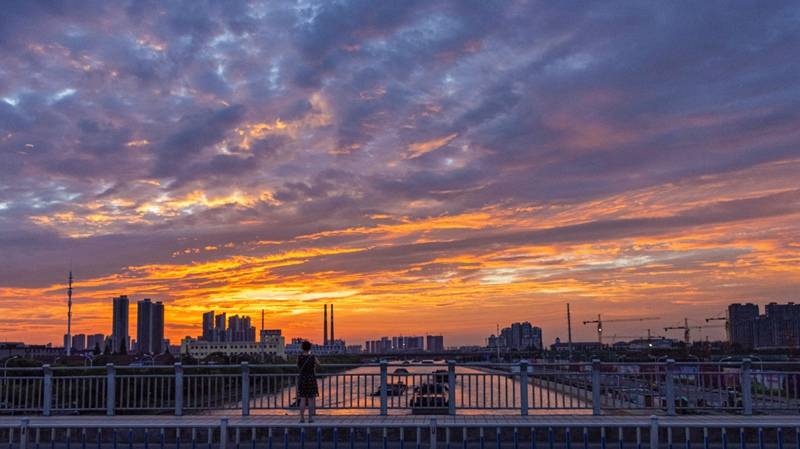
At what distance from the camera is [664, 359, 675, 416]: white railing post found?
21078 millimetres

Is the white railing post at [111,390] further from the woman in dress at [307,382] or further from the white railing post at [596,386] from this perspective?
the white railing post at [596,386]

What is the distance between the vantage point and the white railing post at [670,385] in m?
21.1

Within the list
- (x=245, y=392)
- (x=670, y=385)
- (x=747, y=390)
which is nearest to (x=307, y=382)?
(x=245, y=392)

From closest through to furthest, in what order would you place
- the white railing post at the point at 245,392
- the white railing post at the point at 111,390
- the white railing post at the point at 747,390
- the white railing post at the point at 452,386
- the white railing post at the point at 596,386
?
the white railing post at the point at 747,390
the white railing post at the point at 596,386
the white railing post at the point at 452,386
the white railing post at the point at 245,392
the white railing post at the point at 111,390

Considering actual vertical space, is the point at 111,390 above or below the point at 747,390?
below

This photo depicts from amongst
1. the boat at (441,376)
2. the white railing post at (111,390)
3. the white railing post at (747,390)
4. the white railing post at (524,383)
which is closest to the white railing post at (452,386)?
the boat at (441,376)

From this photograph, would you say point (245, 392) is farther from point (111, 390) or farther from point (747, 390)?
point (747, 390)

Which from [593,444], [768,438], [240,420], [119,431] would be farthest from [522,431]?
[119,431]

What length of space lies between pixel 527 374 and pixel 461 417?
2184 millimetres

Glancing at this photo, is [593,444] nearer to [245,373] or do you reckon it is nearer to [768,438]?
[768,438]

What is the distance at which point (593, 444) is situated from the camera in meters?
18.8

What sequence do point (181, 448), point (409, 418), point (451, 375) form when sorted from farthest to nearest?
1. point (451, 375)
2. point (409, 418)
3. point (181, 448)

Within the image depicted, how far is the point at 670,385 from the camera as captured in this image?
2139 cm

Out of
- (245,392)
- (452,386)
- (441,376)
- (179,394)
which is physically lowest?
(179,394)
